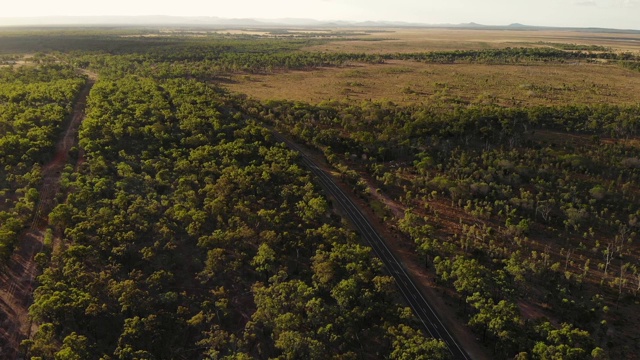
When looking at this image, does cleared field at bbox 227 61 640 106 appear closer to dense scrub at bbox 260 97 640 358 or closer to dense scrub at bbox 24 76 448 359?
dense scrub at bbox 260 97 640 358

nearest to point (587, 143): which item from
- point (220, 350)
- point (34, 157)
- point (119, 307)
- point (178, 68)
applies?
point (220, 350)

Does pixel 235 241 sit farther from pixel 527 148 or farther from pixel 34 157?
pixel 527 148

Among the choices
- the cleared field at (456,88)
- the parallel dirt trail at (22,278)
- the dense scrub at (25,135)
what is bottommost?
the parallel dirt trail at (22,278)

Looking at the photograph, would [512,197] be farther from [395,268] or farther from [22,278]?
[22,278]

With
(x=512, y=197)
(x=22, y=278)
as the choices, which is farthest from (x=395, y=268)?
(x=22, y=278)

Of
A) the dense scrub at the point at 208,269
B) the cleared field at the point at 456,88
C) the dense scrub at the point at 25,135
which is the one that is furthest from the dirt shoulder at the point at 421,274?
the cleared field at the point at 456,88

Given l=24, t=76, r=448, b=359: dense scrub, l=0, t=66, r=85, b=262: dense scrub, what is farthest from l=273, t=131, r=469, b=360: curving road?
l=0, t=66, r=85, b=262: dense scrub

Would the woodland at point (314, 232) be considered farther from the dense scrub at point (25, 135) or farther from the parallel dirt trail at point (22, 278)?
the parallel dirt trail at point (22, 278)
